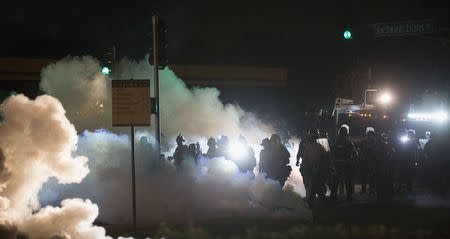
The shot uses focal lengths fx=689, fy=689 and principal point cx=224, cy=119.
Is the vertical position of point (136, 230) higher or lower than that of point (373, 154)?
lower

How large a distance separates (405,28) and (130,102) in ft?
44.8

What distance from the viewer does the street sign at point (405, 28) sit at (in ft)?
73.7

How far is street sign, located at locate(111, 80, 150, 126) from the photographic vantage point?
11.4m

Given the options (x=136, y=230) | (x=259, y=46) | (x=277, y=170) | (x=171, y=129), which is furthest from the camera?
(x=259, y=46)

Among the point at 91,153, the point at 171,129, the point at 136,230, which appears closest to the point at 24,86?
the point at 171,129

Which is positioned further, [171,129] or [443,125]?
[171,129]

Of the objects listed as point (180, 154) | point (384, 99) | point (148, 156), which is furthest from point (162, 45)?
point (384, 99)

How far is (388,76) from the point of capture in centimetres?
4266

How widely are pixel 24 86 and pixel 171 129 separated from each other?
71.4 ft

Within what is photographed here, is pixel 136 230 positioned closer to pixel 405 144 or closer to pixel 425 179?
pixel 405 144

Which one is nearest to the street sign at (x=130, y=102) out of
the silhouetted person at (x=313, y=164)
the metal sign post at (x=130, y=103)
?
the metal sign post at (x=130, y=103)

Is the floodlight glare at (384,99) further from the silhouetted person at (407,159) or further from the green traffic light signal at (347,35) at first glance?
the silhouetted person at (407,159)

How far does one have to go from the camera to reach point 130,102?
37.5 ft

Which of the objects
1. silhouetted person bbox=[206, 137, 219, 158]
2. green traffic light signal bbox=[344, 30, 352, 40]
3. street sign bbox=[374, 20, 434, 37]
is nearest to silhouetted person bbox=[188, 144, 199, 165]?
silhouetted person bbox=[206, 137, 219, 158]
